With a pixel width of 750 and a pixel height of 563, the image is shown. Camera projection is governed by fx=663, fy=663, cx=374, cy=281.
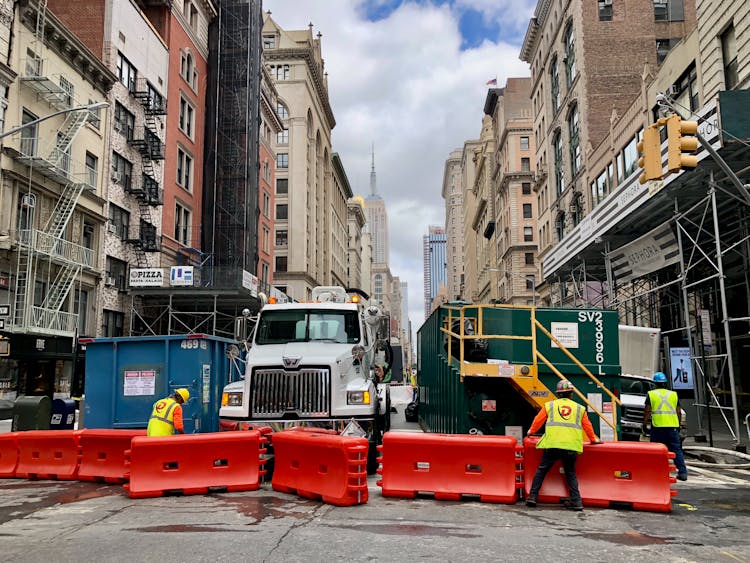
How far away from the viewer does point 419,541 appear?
6.98m

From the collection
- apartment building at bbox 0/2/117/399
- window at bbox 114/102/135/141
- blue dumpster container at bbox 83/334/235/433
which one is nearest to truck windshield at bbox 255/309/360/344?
blue dumpster container at bbox 83/334/235/433

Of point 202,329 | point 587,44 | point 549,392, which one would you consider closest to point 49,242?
point 202,329

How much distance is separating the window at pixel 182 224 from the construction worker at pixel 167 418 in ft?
107

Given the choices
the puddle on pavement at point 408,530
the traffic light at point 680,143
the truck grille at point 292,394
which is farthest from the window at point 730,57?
the puddle on pavement at point 408,530

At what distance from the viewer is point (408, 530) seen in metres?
7.48

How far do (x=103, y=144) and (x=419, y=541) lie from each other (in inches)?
1188

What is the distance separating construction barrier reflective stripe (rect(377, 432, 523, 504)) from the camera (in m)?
9.30

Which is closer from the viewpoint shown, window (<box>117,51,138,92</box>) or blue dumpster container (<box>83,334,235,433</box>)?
blue dumpster container (<box>83,334,235,433</box>)

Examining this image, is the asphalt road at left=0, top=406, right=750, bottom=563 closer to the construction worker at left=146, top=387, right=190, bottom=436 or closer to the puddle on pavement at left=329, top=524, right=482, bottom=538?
the puddle on pavement at left=329, top=524, right=482, bottom=538

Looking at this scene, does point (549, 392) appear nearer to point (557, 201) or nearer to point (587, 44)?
point (587, 44)

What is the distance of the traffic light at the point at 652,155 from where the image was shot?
11875mm

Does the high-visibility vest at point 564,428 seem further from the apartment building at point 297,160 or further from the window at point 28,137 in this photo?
the apartment building at point 297,160

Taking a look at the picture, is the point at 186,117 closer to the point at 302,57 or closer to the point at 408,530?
the point at 302,57

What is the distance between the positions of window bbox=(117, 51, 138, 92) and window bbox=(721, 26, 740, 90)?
27585mm
